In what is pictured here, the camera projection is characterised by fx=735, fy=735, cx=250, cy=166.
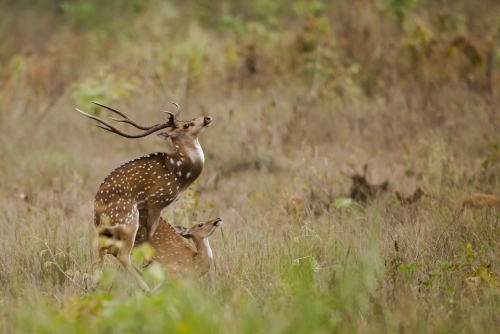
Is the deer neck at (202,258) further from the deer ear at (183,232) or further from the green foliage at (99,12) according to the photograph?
the green foliage at (99,12)

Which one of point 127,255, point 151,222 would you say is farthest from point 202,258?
point 127,255

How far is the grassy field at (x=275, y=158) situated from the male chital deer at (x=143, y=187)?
0.37m

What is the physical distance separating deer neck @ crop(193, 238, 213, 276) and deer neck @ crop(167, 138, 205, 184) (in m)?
0.50

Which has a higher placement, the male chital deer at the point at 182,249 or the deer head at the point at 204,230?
the deer head at the point at 204,230

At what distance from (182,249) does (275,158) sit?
12.4ft

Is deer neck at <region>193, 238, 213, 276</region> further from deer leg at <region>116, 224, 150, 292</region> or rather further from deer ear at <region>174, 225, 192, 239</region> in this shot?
deer leg at <region>116, 224, 150, 292</region>

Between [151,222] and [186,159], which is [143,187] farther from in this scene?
[186,159]

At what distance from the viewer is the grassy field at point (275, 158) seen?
483cm

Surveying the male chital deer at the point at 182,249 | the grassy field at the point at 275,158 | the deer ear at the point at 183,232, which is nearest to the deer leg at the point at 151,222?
the male chital deer at the point at 182,249

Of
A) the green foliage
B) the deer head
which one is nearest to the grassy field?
the green foliage

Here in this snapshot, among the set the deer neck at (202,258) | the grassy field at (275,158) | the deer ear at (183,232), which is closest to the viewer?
the grassy field at (275,158)

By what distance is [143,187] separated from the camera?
18.8ft

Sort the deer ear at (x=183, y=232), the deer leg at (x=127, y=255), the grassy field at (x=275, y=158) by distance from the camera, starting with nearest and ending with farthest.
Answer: the grassy field at (x=275, y=158), the deer leg at (x=127, y=255), the deer ear at (x=183, y=232)

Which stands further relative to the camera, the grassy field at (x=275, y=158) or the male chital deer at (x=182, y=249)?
the male chital deer at (x=182, y=249)
